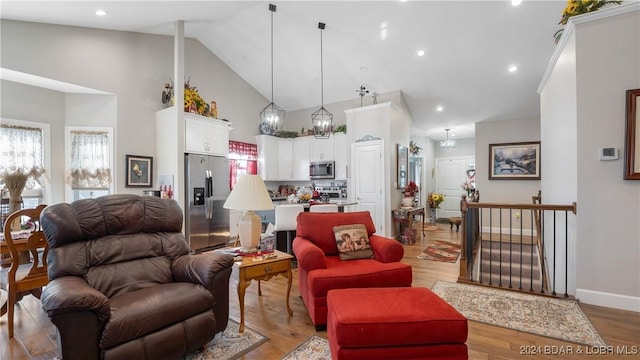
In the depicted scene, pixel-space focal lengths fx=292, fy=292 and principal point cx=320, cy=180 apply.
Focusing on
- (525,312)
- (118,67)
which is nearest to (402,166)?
(525,312)

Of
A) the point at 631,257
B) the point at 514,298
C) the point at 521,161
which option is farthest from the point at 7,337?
the point at 521,161

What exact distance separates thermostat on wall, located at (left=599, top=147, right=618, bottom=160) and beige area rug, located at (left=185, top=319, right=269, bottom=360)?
11.1ft

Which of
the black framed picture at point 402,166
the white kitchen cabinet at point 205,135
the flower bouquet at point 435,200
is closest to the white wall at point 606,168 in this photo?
the black framed picture at point 402,166

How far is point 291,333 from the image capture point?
236 cm

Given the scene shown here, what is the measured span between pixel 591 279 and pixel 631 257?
0.37 meters

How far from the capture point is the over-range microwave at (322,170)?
660 cm

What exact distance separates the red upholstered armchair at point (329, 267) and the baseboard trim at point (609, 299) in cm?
180

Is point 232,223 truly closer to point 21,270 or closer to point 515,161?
point 21,270

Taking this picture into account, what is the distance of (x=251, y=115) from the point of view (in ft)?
23.4

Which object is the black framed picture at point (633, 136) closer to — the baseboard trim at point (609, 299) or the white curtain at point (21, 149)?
the baseboard trim at point (609, 299)

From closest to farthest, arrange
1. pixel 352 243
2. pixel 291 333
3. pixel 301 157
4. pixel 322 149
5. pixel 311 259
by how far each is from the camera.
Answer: pixel 291 333
pixel 311 259
pixel 352 243
pixel 322 149
pixel 301 157

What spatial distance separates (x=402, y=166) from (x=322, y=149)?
1.86m

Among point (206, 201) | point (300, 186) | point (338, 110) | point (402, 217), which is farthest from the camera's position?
point (300, 186)

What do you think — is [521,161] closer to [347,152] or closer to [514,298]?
[347,152]
